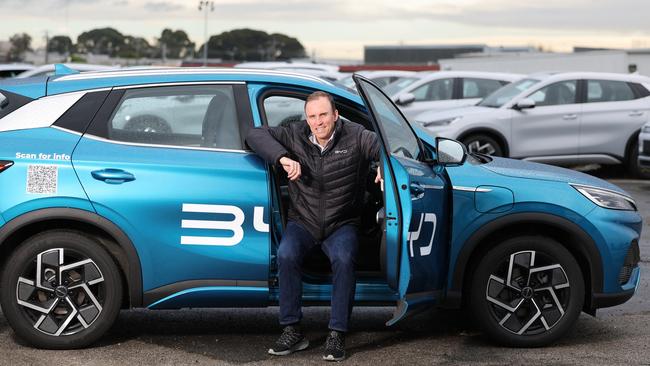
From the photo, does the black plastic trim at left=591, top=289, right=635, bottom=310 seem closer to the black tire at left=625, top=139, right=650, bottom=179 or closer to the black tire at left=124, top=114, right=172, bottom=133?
the black tire at left=124, top=114, right=172, bottom=133

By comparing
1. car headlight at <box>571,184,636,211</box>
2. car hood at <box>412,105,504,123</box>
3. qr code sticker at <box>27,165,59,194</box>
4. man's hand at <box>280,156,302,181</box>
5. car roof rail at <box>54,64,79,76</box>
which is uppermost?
car roof rail at <box>54,64,79,76</box>

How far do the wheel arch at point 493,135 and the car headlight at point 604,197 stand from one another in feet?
30.4

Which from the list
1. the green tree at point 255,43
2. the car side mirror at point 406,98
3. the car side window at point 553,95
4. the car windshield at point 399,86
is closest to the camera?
the car side window at point 553,95

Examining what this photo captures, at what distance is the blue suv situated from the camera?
5652mm

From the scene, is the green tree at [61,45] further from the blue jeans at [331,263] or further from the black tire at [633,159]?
the blue jeans at [331,263]

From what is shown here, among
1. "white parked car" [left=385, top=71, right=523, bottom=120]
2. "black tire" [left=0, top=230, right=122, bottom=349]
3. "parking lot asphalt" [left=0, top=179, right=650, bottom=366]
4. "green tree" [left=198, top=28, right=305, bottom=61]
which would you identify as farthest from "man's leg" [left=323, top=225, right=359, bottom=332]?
"green tree" [left=198, top=28, right=305, bottom=61]

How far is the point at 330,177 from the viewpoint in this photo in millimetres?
5789

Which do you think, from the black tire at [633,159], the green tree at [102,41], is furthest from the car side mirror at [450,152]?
the green tree at [102,41]

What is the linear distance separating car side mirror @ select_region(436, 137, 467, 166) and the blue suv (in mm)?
14

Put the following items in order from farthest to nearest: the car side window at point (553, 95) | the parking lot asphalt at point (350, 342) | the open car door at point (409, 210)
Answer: the car side window at point (553, 95)
the parking lot asphalt at point (350, 342)
the open car door at point (409, 210)

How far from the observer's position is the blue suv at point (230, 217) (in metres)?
5.65

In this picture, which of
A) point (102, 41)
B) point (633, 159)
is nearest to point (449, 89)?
point (633, 159)

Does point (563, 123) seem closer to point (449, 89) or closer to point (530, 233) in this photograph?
point (449, 89)

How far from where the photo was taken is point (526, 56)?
5859 cm
